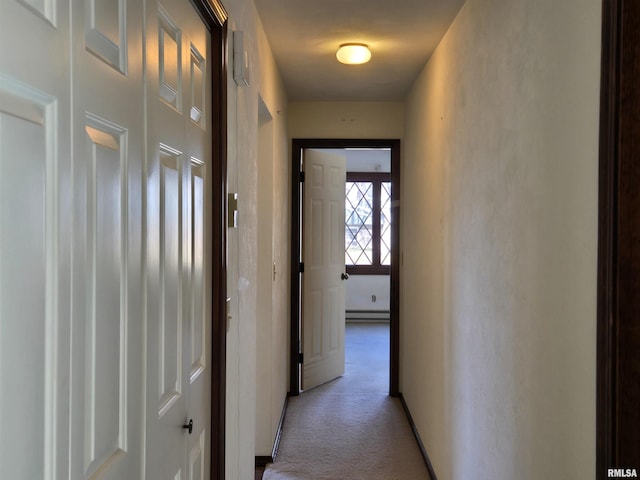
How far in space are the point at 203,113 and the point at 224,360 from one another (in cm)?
80

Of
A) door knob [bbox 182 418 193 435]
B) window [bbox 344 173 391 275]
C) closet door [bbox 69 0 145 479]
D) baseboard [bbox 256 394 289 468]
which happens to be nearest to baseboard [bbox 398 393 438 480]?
baseboard [bbox 256 394 289 468]

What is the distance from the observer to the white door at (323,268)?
4.51 metres

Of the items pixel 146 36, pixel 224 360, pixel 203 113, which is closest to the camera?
pixel 146 36

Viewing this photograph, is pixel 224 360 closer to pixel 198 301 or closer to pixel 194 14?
pixel 198 301

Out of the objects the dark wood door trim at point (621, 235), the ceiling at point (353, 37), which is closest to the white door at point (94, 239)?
the dark wood door trim at point (621, 235)

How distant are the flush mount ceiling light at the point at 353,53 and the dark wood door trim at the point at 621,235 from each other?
194 centimetres

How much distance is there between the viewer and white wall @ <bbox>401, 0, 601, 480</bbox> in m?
1.25

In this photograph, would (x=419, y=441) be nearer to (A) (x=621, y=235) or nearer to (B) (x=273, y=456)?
(B) (x=273, y=456)


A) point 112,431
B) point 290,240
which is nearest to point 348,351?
point 290,240

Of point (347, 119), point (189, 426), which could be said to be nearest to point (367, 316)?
point (347, 119)

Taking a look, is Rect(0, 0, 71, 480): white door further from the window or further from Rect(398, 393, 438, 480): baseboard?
the window

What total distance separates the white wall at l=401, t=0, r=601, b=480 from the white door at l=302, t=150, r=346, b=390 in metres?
1.61

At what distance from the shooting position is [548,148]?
1439 millimetres

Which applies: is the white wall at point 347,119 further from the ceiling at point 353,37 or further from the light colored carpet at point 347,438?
the light colored carpet at point 347,438
